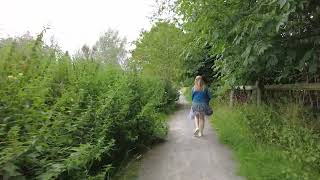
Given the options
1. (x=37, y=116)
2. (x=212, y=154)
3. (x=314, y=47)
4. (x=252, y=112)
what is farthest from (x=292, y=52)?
(x=37, y=116)

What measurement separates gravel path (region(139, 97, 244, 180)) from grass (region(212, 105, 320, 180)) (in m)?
0.21

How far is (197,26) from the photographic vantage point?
892 cm

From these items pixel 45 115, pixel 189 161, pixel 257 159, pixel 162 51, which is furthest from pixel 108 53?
pixel 162 51

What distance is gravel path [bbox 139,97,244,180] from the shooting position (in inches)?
285

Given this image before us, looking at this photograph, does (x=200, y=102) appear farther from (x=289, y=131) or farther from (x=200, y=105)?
(x=289, y=131)

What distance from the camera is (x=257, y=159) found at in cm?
773

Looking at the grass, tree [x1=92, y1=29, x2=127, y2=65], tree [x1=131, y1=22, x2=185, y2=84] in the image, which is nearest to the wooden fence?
the grass

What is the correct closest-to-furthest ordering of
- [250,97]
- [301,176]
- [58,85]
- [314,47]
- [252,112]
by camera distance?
[58,85] → [301,176] → [314,47] → [252,112] → [250,97]

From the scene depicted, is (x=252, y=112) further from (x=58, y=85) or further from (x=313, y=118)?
(x=58, y=85)

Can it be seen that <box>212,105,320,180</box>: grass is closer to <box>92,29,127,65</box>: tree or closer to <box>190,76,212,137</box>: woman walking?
<box>190,76,212,137</box>: woman walking

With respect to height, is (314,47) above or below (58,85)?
above

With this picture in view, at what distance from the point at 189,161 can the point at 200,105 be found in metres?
3.60

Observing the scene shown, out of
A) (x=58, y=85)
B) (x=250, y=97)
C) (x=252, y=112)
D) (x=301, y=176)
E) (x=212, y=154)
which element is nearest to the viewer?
(x=58, y=85)

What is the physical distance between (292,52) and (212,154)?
282cm
